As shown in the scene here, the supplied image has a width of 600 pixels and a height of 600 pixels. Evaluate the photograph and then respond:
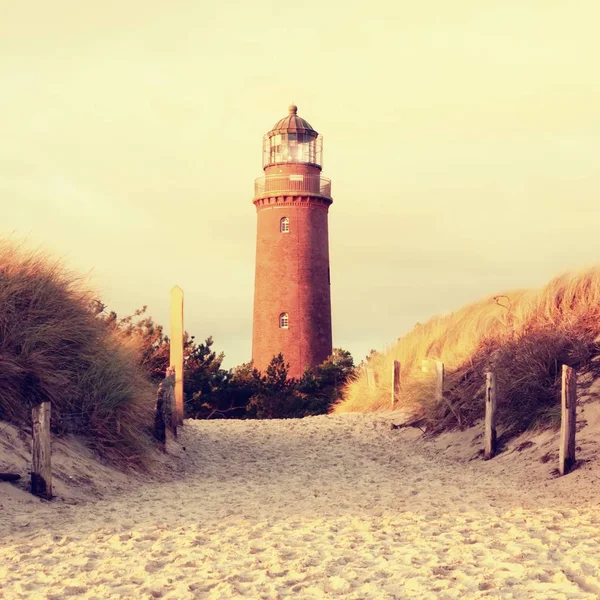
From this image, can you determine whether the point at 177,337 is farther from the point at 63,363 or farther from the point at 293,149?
the point at 293,149

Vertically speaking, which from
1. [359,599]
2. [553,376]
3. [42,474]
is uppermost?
[553,376]

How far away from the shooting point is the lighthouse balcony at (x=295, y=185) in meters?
30.9

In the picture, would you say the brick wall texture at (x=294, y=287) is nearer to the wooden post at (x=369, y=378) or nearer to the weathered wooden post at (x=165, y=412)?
the wooden post at (x=369, y=378)

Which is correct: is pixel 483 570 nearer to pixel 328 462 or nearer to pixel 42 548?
pixel 42 548

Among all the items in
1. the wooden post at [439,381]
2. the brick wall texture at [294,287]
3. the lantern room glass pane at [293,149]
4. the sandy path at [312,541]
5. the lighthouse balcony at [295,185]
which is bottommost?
the sandy path at [312,541]

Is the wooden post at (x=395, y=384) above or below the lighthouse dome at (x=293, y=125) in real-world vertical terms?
below

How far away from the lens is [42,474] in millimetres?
8688

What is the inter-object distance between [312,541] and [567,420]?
482cm

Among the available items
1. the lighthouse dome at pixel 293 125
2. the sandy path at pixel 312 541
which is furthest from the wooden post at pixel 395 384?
the lighthouse dome at pixel 293 125

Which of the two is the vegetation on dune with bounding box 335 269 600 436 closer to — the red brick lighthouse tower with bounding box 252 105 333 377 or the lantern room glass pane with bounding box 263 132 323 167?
the red brick lighthouse tower with bounding box 252 105 333 377

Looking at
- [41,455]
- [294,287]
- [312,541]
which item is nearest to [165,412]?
[41,455]

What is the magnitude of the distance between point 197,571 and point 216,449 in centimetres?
847

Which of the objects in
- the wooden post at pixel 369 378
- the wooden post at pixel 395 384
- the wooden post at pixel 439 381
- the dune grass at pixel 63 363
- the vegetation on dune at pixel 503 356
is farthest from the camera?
the wooden post at pixel 369 378

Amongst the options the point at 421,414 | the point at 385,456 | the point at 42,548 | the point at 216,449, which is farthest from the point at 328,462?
the point at 42,548
